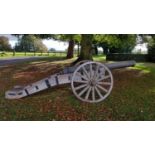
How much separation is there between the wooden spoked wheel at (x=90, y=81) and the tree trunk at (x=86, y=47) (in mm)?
914

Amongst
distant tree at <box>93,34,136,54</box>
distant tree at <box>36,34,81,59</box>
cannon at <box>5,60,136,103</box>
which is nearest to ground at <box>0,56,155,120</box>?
cannon at <box>5,60,136,103</box>

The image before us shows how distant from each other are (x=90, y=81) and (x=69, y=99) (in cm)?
60

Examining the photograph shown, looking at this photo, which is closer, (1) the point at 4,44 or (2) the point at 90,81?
(2) the point at 90,81

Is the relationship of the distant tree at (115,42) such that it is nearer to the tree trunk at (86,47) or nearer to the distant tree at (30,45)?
the tree trunk at (86,47)

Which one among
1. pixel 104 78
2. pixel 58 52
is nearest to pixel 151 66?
pixel 104 78

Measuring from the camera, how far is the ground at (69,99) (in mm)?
7227

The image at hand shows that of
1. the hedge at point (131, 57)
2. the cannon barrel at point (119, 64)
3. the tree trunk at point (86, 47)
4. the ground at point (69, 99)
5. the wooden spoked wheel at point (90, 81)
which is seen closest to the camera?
the ground at point (69, 99)

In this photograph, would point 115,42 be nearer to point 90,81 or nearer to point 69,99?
point 90,81

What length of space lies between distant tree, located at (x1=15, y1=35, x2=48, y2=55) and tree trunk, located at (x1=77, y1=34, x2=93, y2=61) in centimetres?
94

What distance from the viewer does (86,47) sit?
335 inches

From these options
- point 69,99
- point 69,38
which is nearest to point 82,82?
point 69,99

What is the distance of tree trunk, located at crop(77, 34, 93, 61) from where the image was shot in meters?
8.37

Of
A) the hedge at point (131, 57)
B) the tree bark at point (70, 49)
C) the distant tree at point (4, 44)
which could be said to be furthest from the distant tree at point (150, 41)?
the distant tree at point (4, 44)
